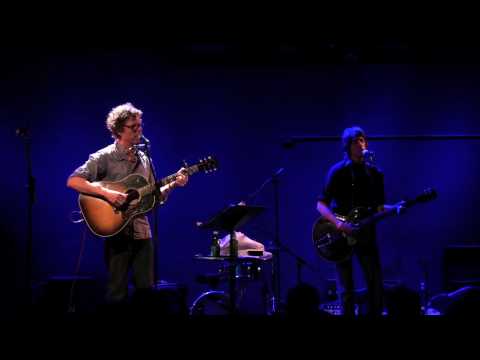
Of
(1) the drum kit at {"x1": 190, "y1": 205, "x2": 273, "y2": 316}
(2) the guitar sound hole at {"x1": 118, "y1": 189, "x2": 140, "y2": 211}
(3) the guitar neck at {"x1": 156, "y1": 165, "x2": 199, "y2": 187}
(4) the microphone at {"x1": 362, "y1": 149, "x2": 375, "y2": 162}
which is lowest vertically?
(1) the drum kit at {"x1": 190, "y1": 205, "x2": 273, "y2": 316}

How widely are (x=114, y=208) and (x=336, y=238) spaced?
7.52 ft

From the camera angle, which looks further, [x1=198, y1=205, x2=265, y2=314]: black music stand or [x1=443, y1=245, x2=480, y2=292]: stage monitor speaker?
[x1=443, y1=245, x2=480, y2=292]: stage monitor speaker

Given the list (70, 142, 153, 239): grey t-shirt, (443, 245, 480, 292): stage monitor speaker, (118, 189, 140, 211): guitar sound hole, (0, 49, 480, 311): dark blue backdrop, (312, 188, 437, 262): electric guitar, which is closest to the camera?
(118, 189, 140, 211): guitar sound hole

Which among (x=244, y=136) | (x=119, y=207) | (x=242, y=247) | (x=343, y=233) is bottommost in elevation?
(x=242, y=247)

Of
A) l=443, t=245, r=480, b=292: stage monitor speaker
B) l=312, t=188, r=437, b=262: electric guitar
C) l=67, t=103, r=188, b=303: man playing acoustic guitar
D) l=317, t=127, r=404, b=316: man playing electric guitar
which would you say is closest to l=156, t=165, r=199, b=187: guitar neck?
l=67, t=103, r=188, b=303: man playing acoustic guitar

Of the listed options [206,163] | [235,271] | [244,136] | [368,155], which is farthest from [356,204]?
[244,136]

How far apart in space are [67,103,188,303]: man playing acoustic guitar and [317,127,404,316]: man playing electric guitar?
5.27 ft

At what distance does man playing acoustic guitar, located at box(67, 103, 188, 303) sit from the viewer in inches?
209

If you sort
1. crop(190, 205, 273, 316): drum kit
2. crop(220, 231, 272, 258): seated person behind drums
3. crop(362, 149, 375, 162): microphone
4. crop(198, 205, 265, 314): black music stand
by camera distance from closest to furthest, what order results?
1. crop(198, 205, 265, 314): black music stand
2. crop(190, 205, 273, 316): drum kit
3. crop(362, 149, 375, 162): microphone
4. crop(220, 231, 272, 258): seated person behind drums

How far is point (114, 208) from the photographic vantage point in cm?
545

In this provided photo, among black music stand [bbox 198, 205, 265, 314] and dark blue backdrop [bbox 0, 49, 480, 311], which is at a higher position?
dark blue backdrop [bbox 0, 49, 480, 311]

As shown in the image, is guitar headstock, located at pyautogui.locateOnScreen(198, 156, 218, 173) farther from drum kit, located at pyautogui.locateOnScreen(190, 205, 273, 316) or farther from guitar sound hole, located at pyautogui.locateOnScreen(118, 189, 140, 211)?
guitar sound hole, located at pyautogui.locateOnScreen(118, 189, 140, 211)

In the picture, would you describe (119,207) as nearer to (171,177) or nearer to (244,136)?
(171,177)

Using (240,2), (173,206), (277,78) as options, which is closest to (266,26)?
(240,2)
